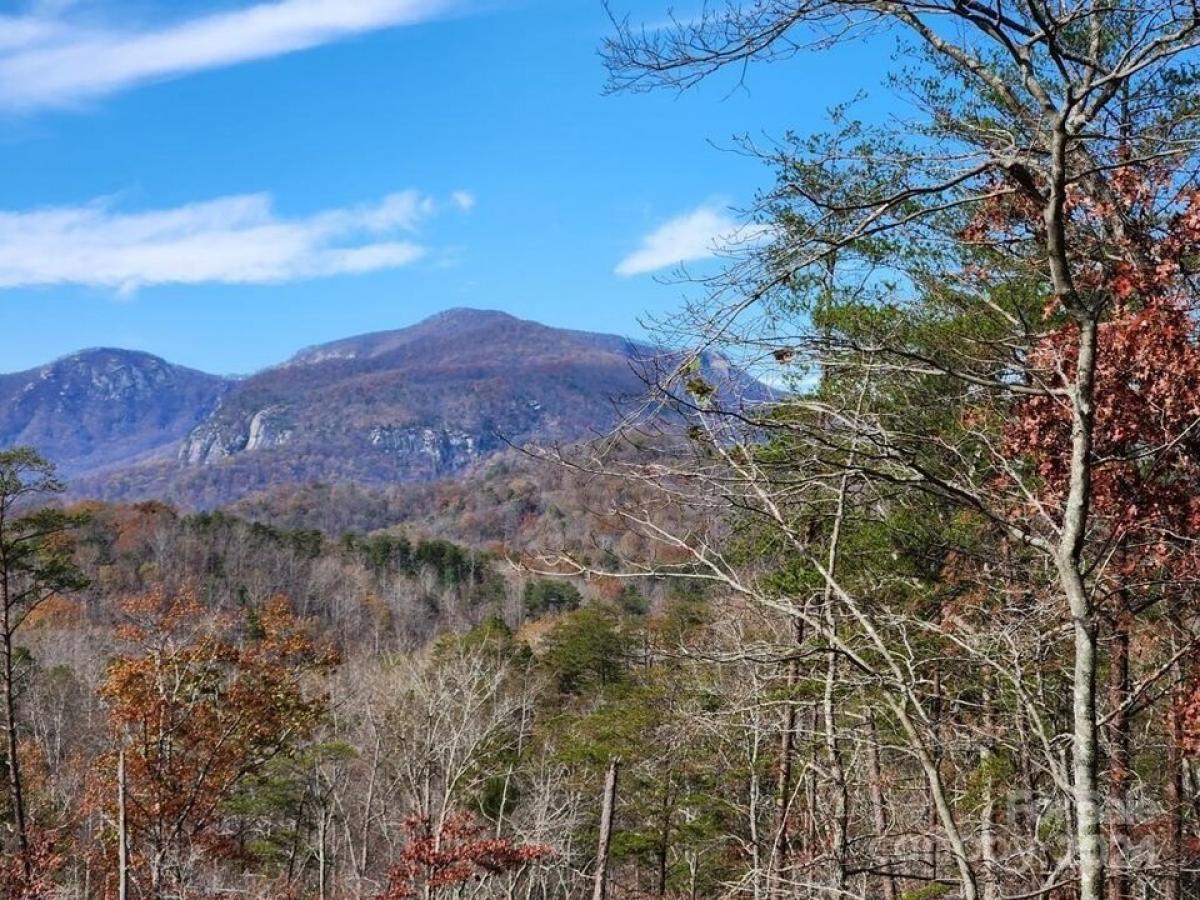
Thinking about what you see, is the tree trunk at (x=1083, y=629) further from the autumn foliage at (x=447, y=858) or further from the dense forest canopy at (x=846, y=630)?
the autumn foliage at (x=447, y=858)

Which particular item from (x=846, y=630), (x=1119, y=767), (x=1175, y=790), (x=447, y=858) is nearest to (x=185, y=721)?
→ (x=447, y=858)

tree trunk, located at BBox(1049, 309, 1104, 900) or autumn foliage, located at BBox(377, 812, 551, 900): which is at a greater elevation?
tree trunk, located at BBox(1049, 309, 1104, 900)

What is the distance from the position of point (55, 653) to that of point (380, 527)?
280 ft

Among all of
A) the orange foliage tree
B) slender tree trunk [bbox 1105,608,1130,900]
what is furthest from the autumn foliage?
slender tree trunk [bbox 1105,608,1130,900]

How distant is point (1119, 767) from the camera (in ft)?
16.2

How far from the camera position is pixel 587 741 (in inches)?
742

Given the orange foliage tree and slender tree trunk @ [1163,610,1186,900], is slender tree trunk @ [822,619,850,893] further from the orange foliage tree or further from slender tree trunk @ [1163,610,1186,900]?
the orange foliage tree

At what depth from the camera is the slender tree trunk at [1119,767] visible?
4969mm

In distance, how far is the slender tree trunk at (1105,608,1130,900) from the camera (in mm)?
4969

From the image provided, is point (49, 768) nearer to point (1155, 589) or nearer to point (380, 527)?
point (1155, 589)

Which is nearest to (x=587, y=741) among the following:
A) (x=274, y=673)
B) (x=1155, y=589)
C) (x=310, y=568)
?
(x=274, y=673)

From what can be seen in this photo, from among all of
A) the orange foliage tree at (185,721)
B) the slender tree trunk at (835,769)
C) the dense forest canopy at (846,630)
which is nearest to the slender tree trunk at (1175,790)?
the dense forest canopy at (846,630)

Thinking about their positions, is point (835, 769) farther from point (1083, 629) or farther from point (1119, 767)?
point (1083, 629)

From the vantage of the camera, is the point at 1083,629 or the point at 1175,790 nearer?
the point at 1083,629
